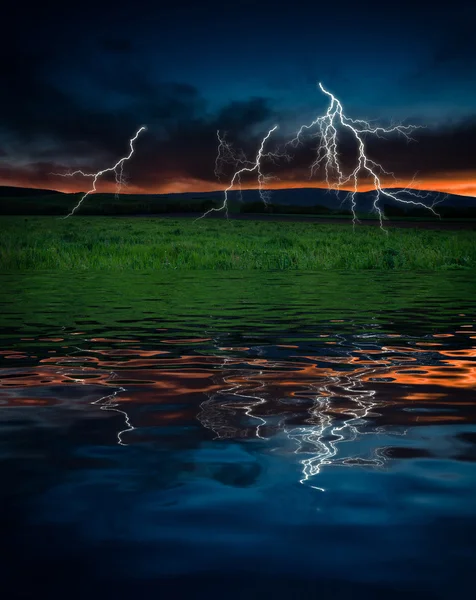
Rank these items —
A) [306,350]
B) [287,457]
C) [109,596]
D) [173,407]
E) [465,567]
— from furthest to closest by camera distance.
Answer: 1. [306,350]
2. [173,407]
3. [287,457]
4. [465,567]
5. [109,596]

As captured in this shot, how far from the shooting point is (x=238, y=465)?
4375mm

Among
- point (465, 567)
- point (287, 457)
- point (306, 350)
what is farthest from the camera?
point (306, 350)

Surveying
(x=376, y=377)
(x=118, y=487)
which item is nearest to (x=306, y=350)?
(x=376, y=377)

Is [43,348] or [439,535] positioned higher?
[439,535]

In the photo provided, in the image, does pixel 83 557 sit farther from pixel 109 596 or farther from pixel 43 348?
pixel 43 348

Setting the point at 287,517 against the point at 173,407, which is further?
the point at 173,407

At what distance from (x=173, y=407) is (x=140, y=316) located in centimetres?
748

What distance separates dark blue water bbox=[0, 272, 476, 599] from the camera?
2.95 meters

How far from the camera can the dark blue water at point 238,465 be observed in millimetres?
2951

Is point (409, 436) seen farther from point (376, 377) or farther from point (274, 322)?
point (274, 322)

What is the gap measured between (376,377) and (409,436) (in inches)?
88.5

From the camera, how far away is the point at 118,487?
4008mm

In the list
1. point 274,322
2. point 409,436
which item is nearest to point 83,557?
point 409,436

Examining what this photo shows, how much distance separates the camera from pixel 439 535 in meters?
3.29
